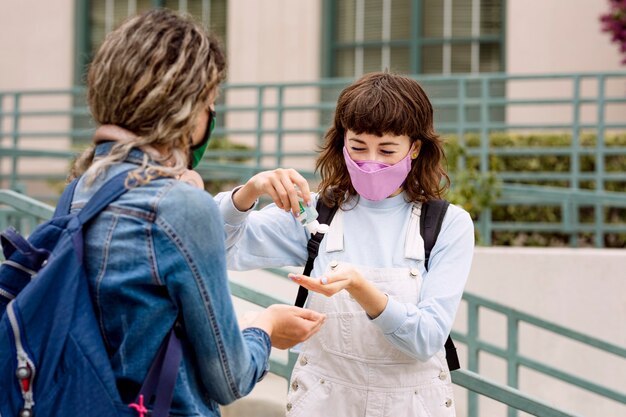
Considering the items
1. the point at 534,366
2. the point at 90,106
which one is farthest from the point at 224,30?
the point at 90,106

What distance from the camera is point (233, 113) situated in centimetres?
1187

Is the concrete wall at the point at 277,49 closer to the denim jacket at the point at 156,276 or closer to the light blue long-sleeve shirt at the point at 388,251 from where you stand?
the light blue long-sleeve shirt at the point at 388,251

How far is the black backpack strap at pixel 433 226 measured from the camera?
2637mm

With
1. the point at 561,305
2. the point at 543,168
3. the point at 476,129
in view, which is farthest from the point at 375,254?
the point at 476,129

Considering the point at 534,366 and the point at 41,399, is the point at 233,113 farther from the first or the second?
the point at 41,399

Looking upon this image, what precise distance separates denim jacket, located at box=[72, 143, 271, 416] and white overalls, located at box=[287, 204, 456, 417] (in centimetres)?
74

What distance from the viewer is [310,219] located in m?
2.62

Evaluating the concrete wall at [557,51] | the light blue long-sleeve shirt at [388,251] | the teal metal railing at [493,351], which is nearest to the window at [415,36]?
the concrete wall at [557,51]

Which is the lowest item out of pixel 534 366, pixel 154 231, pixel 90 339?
pixel 534 366

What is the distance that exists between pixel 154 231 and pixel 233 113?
10119 millimetres

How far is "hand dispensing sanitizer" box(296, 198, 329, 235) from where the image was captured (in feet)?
8.48

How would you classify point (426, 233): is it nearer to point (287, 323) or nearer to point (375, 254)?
point (375, 254)

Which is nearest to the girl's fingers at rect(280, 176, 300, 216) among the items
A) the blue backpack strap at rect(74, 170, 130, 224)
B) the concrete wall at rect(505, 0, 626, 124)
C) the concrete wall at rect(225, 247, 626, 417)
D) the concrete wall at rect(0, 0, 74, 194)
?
the blue backpack strap at rect(74, 170, 130, 224)

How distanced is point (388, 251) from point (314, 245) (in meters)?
0.20
